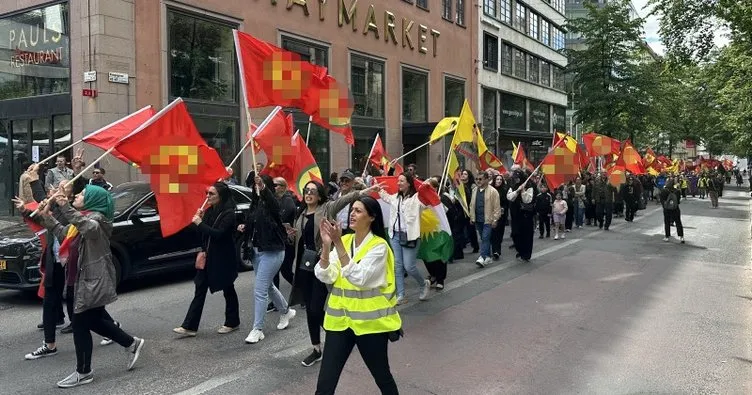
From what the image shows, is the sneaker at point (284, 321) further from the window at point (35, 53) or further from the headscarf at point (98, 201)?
the window at point (35, 53)

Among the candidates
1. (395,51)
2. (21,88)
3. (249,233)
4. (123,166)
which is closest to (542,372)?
(249,233)

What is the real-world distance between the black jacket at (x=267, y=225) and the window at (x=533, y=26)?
36.0 meters

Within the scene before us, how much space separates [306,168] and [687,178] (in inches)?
1547

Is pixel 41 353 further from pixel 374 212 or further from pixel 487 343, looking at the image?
pixel 487 343

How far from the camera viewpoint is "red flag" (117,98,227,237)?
5.70 meters

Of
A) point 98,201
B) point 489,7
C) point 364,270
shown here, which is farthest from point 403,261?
point 489,7

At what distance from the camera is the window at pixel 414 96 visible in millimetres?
25859

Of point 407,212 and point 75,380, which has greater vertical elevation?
point 407,212

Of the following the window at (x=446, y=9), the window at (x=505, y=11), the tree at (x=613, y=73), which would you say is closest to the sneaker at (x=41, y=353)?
the window at (x=446, y=9)

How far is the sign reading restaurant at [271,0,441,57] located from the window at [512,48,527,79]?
10689 mm

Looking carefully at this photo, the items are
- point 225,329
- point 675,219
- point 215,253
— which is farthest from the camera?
point 675,219

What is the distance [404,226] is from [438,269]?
1.09 m

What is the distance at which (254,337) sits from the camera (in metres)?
6.16

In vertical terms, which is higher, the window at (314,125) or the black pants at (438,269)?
the window at (314,125)
